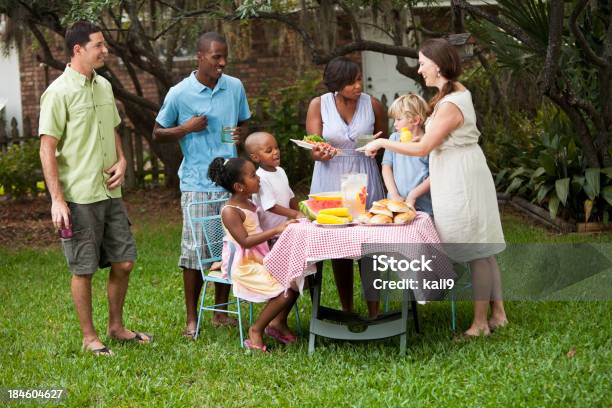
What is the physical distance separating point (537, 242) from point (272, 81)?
8.77 metres

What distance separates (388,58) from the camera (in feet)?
56.7

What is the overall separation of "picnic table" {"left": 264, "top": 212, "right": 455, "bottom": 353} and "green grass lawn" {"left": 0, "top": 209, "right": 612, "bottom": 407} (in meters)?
0.13

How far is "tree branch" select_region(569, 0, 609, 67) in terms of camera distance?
804cm

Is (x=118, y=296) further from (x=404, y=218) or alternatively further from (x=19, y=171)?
(x=19, y=171)

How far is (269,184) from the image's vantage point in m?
5.63

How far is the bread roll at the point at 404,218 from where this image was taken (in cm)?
514

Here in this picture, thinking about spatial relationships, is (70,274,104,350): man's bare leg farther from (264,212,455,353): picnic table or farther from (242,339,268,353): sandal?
(264,212,455,353): picnic table

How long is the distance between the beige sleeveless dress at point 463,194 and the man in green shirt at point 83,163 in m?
1.91

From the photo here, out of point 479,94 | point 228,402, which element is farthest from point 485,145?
point 228,402

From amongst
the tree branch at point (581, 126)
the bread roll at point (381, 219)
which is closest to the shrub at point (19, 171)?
the tree branch at point (581, 126)

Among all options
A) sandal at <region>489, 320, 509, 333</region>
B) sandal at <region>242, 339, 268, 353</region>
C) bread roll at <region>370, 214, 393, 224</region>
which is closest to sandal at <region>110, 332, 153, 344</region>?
sandal at <region>242, 339, 268, 353</region>

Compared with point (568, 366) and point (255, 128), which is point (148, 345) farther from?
point (255, 128)

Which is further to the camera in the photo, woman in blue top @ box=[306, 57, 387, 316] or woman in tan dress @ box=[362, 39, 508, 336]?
woman in blue top @ box=[306, 57, 387, 316]

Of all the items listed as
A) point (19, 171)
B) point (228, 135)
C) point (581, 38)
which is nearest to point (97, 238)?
point (228, 135)
